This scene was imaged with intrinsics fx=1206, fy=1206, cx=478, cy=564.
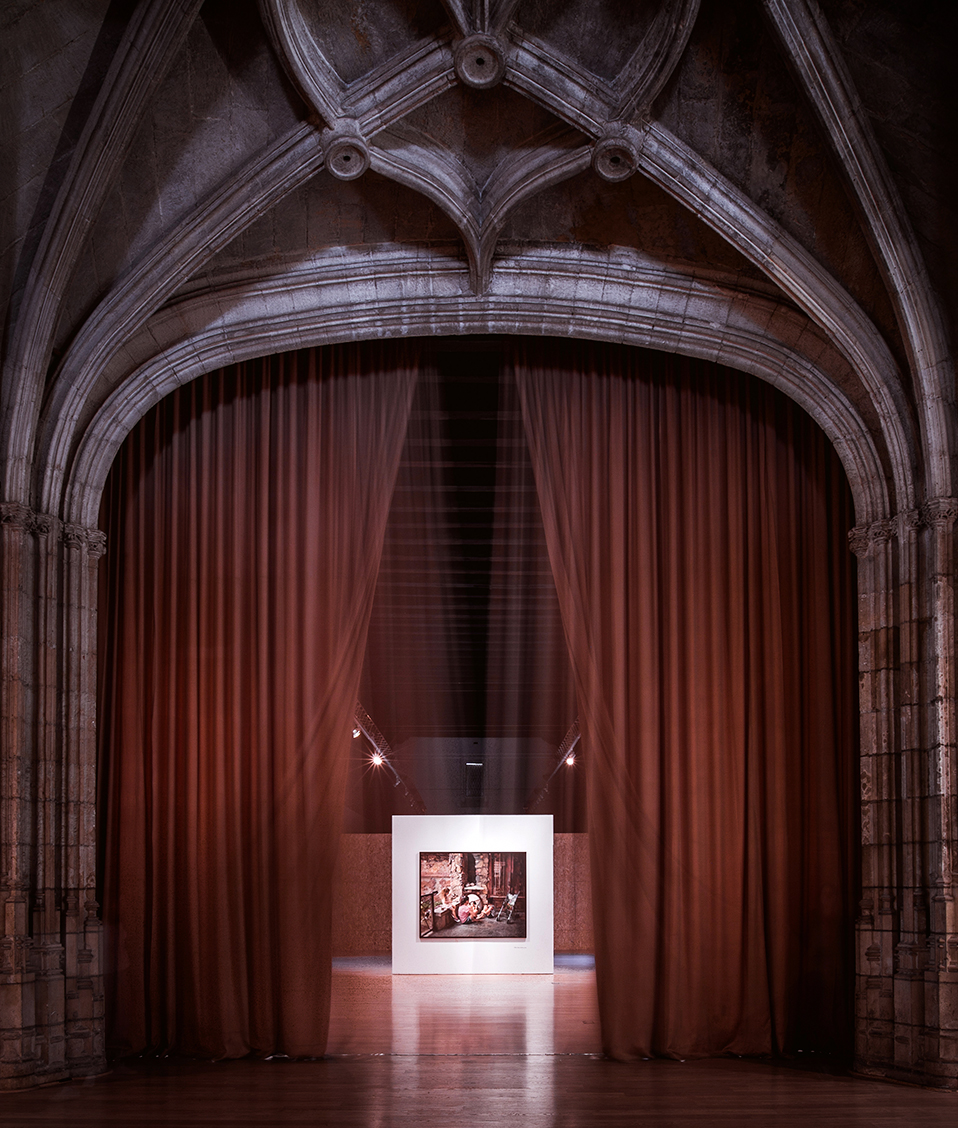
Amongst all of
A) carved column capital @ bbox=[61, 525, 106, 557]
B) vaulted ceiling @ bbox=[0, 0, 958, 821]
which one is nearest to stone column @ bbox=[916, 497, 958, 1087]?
vaulted ceiling @ bbox=[0, 0, 958, 821]

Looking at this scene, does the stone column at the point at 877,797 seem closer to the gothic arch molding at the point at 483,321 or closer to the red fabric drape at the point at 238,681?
the gothic arch molding at the point at 483,321

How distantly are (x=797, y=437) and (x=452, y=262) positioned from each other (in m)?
2.60

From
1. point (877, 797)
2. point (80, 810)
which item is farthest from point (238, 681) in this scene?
point (877, 797)

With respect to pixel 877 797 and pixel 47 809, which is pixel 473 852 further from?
pixel 47 809

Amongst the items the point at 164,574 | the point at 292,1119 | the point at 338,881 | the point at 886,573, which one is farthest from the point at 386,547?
the point at 292,1119

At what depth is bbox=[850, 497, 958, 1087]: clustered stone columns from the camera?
21.2 ft

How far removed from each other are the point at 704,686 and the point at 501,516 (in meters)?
1.80

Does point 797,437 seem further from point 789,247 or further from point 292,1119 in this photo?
point 292,1119

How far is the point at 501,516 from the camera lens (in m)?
8.32

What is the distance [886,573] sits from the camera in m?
7.23

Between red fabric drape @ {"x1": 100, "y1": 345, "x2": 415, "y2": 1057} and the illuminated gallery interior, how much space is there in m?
0.03

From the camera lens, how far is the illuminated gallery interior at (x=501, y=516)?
6.41 m

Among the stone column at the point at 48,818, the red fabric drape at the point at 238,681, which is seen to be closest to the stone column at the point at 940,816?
the red fabric drape at the point at 238,681

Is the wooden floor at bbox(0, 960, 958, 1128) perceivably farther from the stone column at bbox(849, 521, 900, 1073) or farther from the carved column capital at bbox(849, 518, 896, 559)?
the carved column capital at bbox(849, 518, 896, 559)
